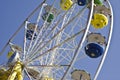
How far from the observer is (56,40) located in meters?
20.0

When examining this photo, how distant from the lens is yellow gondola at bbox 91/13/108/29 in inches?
775

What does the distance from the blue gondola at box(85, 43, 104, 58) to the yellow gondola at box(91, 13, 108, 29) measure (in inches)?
56.5

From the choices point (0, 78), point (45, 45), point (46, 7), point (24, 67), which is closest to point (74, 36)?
point (45, 45)

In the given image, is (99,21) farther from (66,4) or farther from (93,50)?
(66,4)

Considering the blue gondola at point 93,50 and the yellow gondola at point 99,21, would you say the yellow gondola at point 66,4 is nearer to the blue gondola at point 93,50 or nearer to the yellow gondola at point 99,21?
the yellow gondola at point 99,21

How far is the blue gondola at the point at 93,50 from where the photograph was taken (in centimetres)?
1858

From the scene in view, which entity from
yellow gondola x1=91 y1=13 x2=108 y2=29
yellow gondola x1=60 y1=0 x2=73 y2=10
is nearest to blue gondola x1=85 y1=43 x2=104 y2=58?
yellow gondola x1=91 y1=13 x2=108 y2=29

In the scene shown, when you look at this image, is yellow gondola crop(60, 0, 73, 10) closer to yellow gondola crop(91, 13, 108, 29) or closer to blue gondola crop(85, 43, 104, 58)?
yellow gondola crop(91, 13, 108, 29)

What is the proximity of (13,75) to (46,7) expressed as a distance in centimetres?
722

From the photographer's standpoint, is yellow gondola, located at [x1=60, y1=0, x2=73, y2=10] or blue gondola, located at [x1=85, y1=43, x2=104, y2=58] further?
yellow gondola, located at [x1=60, y1=0, x2=73, y2=10]

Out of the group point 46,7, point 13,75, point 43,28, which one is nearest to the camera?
point 13,75

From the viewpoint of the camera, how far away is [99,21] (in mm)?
20047

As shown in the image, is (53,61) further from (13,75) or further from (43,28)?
(13,75)

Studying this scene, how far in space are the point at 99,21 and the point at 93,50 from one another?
1.86 meters
